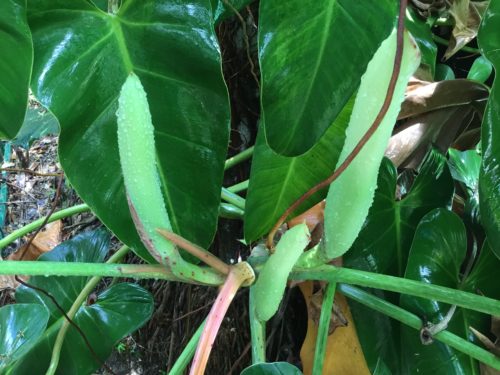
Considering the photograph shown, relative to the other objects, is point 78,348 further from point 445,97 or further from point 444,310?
point 445,97

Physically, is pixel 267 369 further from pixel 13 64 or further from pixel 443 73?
pixel 443 73

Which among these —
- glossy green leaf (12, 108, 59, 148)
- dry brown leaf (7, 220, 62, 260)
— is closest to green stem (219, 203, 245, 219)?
glossy green leaf (12, 108, 59, 148)

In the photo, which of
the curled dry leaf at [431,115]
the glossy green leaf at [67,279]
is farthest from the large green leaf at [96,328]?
the curled dry leaf at [431,115]

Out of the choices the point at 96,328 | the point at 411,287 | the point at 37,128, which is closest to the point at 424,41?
the point at 411,287

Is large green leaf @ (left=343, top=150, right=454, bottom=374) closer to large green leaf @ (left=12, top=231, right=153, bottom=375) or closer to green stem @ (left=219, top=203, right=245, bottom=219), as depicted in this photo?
green stem @ (left=219, top=203, right=245, bottom=219)

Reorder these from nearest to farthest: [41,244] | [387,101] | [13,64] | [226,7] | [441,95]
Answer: [387,101] → [13,64] → [226,7] → [441,95] → [41,244]

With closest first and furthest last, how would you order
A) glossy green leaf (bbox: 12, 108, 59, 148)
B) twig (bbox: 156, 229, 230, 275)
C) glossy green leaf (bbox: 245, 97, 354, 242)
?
twig (bbox: 156, 229, 230, 275) → glossy green leaf (bbox: 245, 97, 354, 242) → glossy green leaf (bbox: 12, 108, 59, 148)

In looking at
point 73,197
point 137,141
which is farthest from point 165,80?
point 73,197
